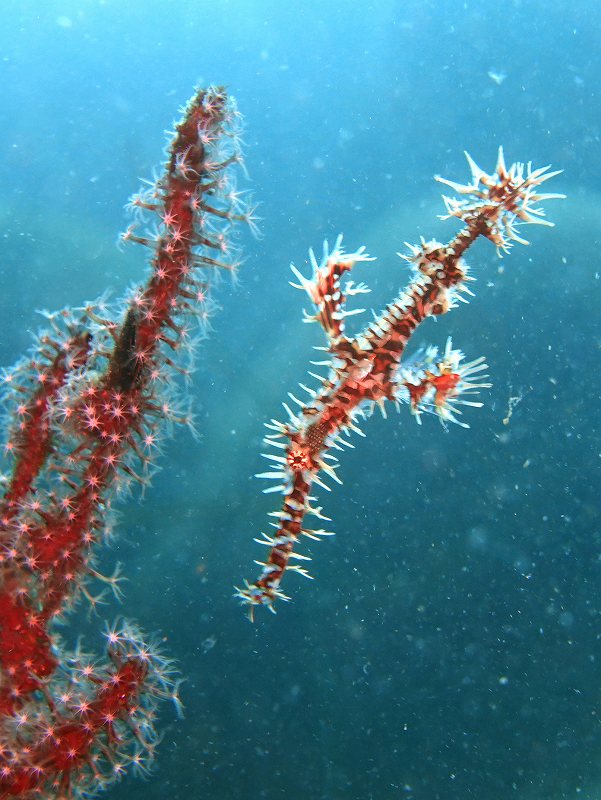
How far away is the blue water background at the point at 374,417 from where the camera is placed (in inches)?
253

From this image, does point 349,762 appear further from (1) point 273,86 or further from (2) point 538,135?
(1) point 273,86

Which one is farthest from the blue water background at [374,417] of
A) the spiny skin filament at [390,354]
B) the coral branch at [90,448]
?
the coral branch at [90,448]

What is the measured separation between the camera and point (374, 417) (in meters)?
6.50

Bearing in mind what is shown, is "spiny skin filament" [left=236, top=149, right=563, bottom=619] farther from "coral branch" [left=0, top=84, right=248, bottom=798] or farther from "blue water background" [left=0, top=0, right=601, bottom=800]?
"blue water background" [left=0, top=0, right=601, bottom=800]

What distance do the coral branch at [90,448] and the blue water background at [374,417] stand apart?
9.43 feet

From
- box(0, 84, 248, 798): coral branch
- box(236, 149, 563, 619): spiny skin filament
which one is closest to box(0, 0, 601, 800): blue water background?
box(236, 149, 563, 619): spiny skin filament

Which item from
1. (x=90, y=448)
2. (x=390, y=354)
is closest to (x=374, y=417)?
→ (x=390, y=354)

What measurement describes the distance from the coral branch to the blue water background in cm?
287

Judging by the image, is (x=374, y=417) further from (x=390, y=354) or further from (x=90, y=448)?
(x=90, y=448)

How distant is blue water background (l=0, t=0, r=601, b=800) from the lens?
21.1 feet

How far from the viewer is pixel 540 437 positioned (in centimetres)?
654

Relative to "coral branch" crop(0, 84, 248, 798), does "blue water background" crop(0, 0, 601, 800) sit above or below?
above

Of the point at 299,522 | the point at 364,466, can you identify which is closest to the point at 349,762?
the point at 364,466

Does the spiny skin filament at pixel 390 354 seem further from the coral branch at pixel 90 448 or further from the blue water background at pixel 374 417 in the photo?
the blue water background at pixel 374 417
